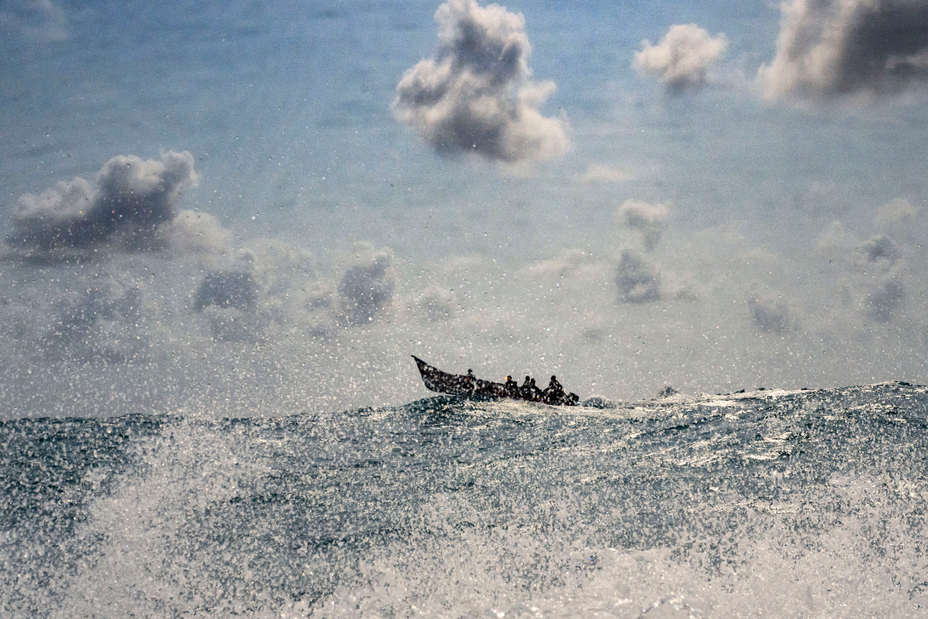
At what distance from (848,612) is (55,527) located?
16886mm

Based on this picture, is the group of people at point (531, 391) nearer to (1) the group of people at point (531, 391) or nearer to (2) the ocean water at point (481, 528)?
(1) the group of people at point (531, 391)

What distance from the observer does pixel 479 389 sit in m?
39.9

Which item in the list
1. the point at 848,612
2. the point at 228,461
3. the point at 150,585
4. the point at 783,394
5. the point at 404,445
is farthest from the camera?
the point at 783,394

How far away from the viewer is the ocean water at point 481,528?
33.9 feet

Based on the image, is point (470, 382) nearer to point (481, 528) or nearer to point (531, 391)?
point (531, 391)

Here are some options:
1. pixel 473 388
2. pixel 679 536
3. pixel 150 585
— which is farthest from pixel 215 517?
pixel 473 388

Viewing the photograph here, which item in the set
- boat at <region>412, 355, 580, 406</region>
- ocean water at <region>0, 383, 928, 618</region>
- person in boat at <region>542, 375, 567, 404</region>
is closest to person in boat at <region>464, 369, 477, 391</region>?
boat at <region>412, 355, 580, 406</region>

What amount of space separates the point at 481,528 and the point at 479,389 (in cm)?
2684

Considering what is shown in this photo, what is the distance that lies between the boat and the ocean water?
50.3ft

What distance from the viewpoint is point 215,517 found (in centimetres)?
1484

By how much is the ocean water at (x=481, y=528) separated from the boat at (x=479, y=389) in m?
15.3

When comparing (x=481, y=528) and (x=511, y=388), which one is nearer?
(x=481, y=528)

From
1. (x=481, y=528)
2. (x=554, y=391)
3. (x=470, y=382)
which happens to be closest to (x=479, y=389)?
(x=470, y=382)

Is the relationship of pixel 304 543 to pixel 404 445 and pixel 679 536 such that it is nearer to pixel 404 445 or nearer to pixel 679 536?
pixel 679 536
